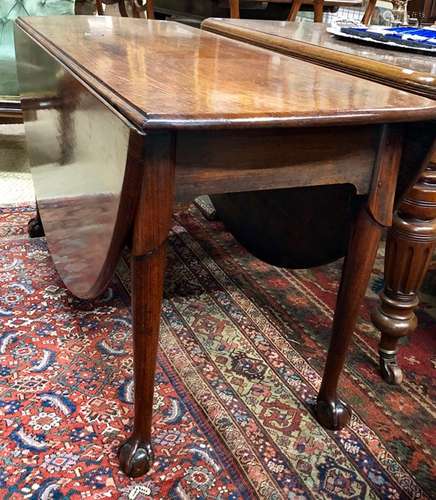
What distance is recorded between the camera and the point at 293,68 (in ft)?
3.28

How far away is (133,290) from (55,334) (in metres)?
0.59

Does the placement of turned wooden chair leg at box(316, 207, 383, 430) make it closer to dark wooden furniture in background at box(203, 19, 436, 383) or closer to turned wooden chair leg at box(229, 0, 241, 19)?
dark wooden furniture in background at box(203, 19, 436, 383)

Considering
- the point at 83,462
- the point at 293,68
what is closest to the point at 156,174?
the point at 293,68

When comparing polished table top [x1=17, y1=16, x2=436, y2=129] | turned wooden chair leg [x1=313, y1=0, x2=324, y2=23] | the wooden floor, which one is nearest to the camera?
polished table top [x1=17, y1=16, x2=436, y2=129]

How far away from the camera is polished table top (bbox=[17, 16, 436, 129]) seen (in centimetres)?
65

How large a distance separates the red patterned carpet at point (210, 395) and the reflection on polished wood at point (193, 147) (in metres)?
0.08

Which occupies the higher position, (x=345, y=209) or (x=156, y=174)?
(x=156, y=174)

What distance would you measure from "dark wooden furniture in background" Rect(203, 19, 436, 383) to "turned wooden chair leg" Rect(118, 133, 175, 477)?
530mm

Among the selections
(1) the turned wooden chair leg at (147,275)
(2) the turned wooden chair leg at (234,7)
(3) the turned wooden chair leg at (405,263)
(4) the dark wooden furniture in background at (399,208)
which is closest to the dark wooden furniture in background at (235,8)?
(2) the turned wooden chair leg at (234,7)

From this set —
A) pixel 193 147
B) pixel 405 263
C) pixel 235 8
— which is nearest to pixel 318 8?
pixel 235 8

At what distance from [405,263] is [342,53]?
0.48 m

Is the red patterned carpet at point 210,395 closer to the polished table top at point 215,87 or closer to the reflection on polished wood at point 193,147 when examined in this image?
the reflection on polished wood at point 193,147

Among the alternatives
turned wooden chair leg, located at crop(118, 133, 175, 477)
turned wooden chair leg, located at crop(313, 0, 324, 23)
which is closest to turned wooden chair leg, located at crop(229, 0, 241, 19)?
turned wooden chair leg, located at crop(313, 0, 324, 23)

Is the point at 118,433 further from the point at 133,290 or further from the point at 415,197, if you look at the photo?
the point at 415,197
